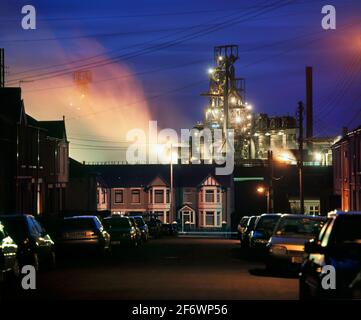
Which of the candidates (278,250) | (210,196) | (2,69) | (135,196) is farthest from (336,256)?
(135,196)

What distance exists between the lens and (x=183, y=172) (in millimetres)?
105875

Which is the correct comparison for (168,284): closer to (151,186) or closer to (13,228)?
(13,228)

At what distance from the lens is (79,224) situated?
28.5 metres

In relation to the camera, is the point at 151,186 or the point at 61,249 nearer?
the point at 61,249

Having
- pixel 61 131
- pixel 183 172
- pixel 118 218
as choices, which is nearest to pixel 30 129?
pixel 61 131

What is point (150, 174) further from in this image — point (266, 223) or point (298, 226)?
point (298, 226)

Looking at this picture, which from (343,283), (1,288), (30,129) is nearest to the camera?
(343,283)

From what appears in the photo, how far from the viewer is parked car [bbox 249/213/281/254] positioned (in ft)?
94.8

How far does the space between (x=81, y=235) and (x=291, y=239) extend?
8656 millimetres

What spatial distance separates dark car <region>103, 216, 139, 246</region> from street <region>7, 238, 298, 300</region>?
8.71 metres

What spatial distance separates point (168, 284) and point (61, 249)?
1016 centimetres

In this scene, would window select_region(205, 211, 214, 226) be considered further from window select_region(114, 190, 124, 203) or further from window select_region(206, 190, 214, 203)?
window select_region(114, 190, 124, 203)

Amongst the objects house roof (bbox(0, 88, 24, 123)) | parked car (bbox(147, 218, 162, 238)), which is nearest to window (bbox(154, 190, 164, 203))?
parked car (bbox(147, 218, 162, 238))

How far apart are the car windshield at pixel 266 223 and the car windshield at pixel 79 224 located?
6.12 m
